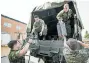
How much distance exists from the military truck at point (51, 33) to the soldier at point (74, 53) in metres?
0.03

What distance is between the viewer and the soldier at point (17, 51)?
1.51m

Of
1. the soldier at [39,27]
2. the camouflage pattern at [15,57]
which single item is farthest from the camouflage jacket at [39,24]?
the camouflage pattern at [15,57]

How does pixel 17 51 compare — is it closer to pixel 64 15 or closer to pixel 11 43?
pixel 11 43

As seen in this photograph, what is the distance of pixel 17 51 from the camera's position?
59.7 inches

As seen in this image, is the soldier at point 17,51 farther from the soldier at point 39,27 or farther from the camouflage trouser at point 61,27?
the camouflage trouser at point 61,27

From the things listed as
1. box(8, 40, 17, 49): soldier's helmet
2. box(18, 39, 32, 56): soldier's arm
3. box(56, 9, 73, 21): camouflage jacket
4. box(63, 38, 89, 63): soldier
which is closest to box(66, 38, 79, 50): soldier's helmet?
box(63, 38, 89, 63): soldier

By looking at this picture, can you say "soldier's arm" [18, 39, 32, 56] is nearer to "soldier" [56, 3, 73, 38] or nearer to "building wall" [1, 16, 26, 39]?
"building wall" [1, 16, 26, 39]

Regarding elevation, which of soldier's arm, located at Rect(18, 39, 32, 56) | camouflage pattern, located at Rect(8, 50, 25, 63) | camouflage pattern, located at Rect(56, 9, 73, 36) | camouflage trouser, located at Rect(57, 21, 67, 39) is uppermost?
camouflage pattern, located at Rect(56, 9, 73, 36)

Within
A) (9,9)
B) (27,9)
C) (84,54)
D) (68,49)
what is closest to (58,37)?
(68,49)

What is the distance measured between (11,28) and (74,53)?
20.0 inches

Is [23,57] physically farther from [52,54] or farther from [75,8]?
[75,8]

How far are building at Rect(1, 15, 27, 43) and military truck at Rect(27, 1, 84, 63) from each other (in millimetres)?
53

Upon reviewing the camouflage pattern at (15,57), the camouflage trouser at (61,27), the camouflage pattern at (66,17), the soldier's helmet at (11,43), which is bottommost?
the camouflage pattern at (15,57)

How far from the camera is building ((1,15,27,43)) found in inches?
61.3
